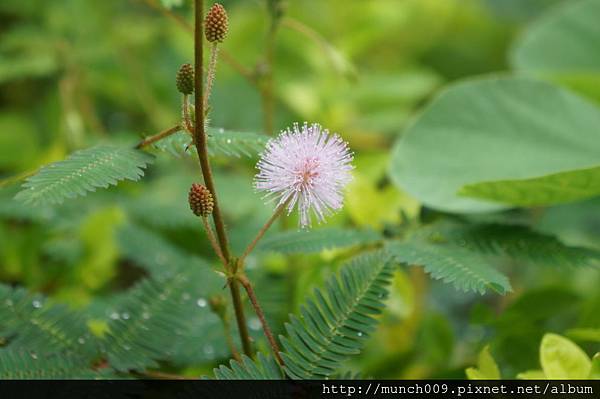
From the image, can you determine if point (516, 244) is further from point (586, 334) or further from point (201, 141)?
point (201, 141)

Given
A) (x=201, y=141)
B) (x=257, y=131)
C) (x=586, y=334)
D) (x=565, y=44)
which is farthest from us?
(x=565, y=44)

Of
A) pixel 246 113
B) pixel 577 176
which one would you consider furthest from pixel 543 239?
pixel 246 113

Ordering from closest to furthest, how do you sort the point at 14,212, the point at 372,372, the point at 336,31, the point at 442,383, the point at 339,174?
the point at 339,174
the point at 442,383
the point at 372,372
the point at 14,212
the point at 336,31

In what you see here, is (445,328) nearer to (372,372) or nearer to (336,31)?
(372,372)

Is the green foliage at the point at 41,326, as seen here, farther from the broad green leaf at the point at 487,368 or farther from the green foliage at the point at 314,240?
the broad green leaf at the point at 487,368

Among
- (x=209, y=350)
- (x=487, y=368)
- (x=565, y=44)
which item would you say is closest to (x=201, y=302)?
(x=209, y=350)

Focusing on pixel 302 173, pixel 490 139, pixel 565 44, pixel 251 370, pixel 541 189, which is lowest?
pixel 251 370

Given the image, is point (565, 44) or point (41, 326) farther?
point (565, 44)
